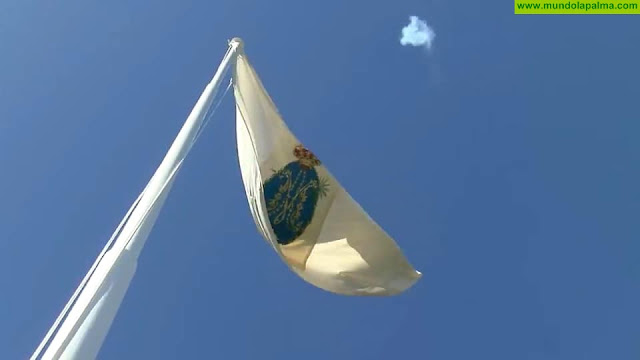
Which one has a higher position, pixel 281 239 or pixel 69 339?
pixel 281 239

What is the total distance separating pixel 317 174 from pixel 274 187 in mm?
965

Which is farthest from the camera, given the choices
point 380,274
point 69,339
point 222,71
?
point 380,274

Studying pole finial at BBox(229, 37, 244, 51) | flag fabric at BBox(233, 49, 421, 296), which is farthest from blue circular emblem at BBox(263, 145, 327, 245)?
pole finial at BBox(229, 37, 244, 51)

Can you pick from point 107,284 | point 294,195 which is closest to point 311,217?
point 294,195

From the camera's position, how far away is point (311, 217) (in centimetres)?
1309

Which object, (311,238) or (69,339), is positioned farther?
(311,238)

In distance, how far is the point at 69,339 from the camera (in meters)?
6.16

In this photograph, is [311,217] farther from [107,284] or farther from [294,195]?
[107,284]

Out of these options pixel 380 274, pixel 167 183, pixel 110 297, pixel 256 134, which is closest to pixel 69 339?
pixel 110 297

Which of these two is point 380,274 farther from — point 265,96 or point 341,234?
point 265,96

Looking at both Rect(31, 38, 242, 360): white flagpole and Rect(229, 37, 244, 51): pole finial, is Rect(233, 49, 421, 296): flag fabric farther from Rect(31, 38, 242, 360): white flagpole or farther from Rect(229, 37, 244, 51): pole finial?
Rect(31, 38, 242, 360): white flagpole

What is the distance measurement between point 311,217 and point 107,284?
6.40 meters

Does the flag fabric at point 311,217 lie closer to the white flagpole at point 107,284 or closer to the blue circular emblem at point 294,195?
the blue circular emblem at point 294,195

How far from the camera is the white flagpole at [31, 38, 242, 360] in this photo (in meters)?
6.24
